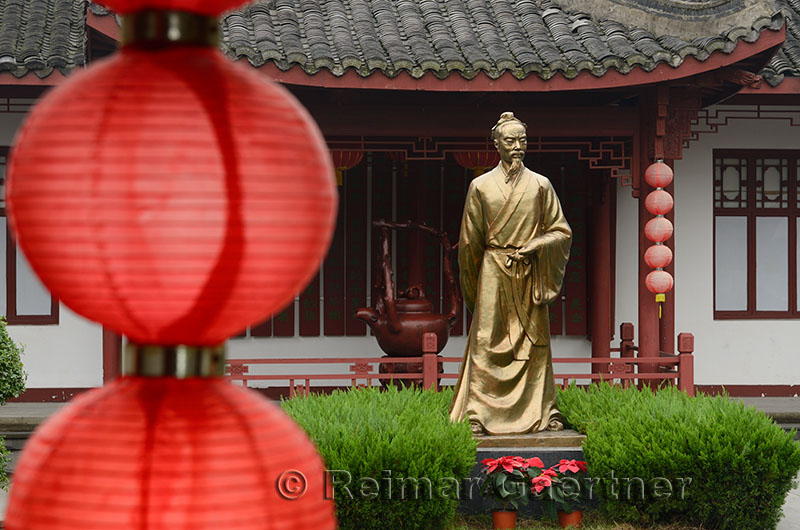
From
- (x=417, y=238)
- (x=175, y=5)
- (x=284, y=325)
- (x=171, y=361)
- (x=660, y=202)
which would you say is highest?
(x=660, y=202)

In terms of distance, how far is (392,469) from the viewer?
5625mm

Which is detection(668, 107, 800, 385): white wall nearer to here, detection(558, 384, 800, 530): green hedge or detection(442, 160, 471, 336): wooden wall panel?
detection(442, 160, 471, 336): wooden wall panel

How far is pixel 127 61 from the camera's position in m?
1.19

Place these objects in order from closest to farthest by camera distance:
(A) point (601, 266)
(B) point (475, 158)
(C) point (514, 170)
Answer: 1. (C) point (514, 170)
2. (B) point (475, 158)
3. (A) point (601, 266)

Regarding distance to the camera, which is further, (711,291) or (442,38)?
(711,291)

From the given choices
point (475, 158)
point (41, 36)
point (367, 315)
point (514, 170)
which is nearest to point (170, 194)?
point (514, 170)

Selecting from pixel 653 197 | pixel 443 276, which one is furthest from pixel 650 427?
pixel 443 276

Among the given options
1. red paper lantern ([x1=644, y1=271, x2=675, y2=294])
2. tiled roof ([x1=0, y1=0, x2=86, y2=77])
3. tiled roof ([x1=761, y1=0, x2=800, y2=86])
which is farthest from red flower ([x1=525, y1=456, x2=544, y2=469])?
tiled roof ([x1=0, y1=0, x2=86, y2=77])

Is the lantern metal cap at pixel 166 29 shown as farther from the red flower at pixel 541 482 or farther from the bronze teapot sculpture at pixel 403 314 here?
the bronze teapot sculpture at pixel 403 314

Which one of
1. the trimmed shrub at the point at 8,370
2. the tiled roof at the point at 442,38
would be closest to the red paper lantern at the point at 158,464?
the trimmed shrub at the point at 8,370

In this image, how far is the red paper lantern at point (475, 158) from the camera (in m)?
9.31

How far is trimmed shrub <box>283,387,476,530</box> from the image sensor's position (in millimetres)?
5598

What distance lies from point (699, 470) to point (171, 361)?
5.21 meters

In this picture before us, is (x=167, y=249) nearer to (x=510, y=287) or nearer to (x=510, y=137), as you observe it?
(x=510, y=137)
